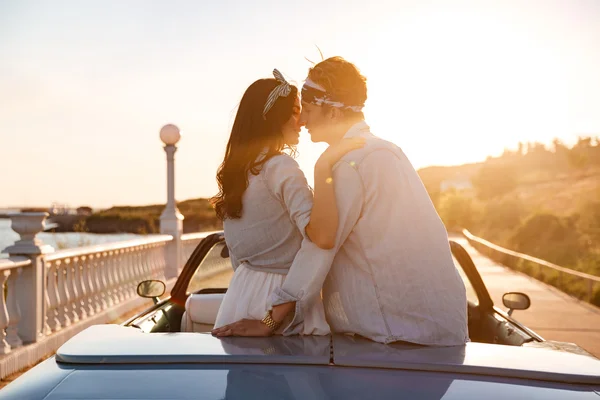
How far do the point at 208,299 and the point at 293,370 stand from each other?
218 centimetres

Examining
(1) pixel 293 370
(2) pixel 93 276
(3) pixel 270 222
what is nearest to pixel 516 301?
(3) pixel 270 222

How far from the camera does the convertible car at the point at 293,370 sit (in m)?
1.53

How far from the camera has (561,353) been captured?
6.11 ft

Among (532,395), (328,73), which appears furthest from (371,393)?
(328,73)

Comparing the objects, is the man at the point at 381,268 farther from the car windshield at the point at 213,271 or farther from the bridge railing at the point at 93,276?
the bridge railing at the point at 93,276

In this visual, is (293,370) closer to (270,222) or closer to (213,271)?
(270,222)

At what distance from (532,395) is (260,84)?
163 centimetres

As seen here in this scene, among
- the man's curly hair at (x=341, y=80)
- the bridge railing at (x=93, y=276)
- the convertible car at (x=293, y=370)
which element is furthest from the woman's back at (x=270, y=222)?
the bridge railing at (x=93, y=276)

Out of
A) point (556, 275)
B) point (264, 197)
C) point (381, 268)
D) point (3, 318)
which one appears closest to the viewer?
point (381, 268)

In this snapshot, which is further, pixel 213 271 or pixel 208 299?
pixel 213 271

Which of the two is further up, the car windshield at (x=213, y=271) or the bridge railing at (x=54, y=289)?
the car windshield at (x=213, y=271)

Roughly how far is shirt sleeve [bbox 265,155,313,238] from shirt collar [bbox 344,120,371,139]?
24 centimetres

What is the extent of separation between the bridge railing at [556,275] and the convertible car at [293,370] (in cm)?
1316

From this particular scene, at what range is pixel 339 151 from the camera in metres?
2.24
